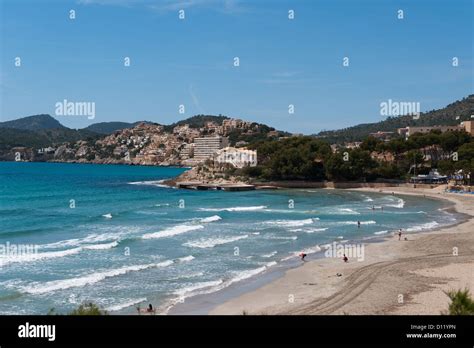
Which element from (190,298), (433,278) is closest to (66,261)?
(190,298)

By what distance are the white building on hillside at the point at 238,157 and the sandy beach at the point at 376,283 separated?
69.9 meters

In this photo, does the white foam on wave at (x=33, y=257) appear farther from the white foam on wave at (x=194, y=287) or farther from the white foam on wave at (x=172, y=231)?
the white foam on wave at (x=194, y=287)

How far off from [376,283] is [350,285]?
3.81 ft

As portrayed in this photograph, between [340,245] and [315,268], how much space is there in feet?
22.0

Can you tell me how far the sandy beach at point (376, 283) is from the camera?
17328mm

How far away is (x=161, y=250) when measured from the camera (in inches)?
1130

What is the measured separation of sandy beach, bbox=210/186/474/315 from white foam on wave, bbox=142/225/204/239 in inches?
452

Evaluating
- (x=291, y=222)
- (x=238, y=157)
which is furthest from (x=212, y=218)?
(x=238, y=157)

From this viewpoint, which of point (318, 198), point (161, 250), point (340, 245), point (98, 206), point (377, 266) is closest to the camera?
point (377, 266)

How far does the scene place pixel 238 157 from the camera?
105125mm

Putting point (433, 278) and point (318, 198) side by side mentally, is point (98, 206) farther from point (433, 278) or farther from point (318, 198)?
point (433, 278)

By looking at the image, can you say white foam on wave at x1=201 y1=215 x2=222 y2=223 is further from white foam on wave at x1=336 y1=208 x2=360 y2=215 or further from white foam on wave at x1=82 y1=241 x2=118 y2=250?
white foam on wave at x1=82 y1=241 x2=118 y2=250

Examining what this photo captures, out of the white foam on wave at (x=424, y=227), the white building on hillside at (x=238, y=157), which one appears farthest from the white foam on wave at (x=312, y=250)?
the white building on hillside at (x=238, y=157)

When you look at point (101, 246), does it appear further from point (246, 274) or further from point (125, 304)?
point (125, 304)
